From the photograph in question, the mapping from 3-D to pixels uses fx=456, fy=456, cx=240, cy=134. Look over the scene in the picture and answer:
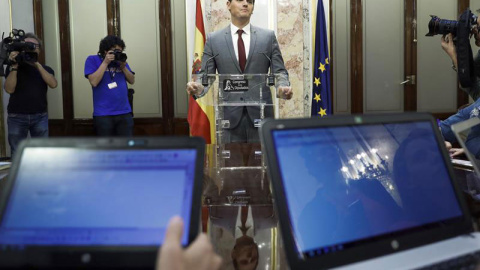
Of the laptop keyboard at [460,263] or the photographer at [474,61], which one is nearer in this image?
the laptop keyboard at [460,263]

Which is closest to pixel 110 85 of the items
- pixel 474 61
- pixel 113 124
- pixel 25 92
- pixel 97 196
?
pixel 113 124

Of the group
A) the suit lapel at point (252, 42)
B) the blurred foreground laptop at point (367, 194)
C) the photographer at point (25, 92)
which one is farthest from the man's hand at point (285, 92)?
the photographer at point (25, 92)

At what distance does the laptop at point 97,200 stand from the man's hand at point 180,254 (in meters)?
0.09

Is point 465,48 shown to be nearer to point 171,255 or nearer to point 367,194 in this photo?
point 367,194

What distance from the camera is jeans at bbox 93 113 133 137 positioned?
393 cm

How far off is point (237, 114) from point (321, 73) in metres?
2.25

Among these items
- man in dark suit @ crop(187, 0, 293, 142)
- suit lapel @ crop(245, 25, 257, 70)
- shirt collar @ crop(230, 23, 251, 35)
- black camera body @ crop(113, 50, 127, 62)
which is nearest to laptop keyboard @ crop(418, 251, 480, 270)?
man in dark suit @ crop(187, 0, 293, 142)

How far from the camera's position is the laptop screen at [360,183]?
68cm

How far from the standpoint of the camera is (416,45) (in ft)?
18.1

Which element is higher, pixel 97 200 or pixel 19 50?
pixel 19 50

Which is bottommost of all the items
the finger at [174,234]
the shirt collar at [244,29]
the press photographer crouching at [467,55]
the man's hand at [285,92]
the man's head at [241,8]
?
the finger at [174,234]

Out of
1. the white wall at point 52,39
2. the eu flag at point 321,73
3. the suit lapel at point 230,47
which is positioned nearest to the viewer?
the suit lapel at point 230,47

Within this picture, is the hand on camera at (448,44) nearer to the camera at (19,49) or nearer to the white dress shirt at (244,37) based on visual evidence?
the white dress shirt at (244,37)

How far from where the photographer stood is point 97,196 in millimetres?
660
